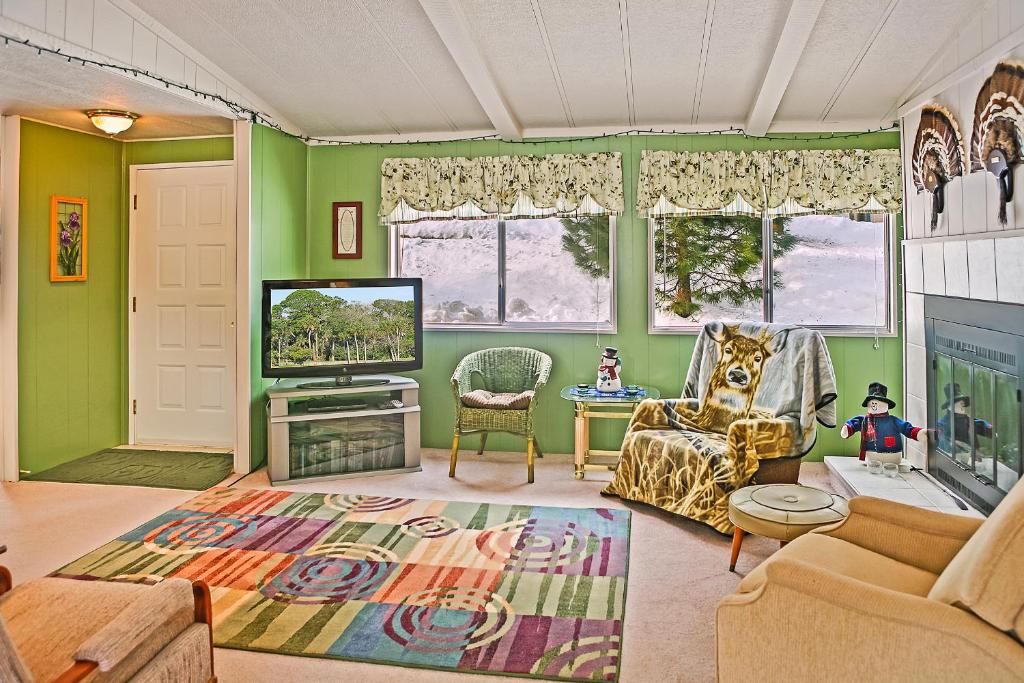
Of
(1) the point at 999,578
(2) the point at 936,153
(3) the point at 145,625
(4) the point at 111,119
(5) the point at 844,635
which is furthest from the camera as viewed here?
(4) the point at 111,119

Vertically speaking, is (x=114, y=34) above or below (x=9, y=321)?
above

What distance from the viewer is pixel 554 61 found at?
156 inches

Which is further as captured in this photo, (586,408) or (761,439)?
(586,408)

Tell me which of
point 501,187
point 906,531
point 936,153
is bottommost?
point 906,531

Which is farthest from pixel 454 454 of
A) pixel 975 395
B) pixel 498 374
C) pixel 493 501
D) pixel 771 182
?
pixel 975 395

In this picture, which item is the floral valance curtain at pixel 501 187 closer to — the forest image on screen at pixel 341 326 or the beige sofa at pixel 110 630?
the forest image on screen at pixel 341 326

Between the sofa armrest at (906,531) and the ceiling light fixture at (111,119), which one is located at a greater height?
the ceiling light fixture at (111,119)

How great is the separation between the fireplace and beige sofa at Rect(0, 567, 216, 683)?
3.11 meters

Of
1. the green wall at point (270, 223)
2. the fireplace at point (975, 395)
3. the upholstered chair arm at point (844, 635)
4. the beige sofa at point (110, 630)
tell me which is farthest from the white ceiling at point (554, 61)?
the beige sofa at point (110, 630)

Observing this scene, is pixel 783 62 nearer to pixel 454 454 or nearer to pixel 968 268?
pixel 968 268

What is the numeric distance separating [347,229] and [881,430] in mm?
3757

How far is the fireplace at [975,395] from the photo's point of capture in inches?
120

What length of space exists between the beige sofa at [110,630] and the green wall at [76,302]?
3101 mm

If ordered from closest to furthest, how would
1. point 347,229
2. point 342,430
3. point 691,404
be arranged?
1. point 691,404
2. point 342,430
3. point 347,229
